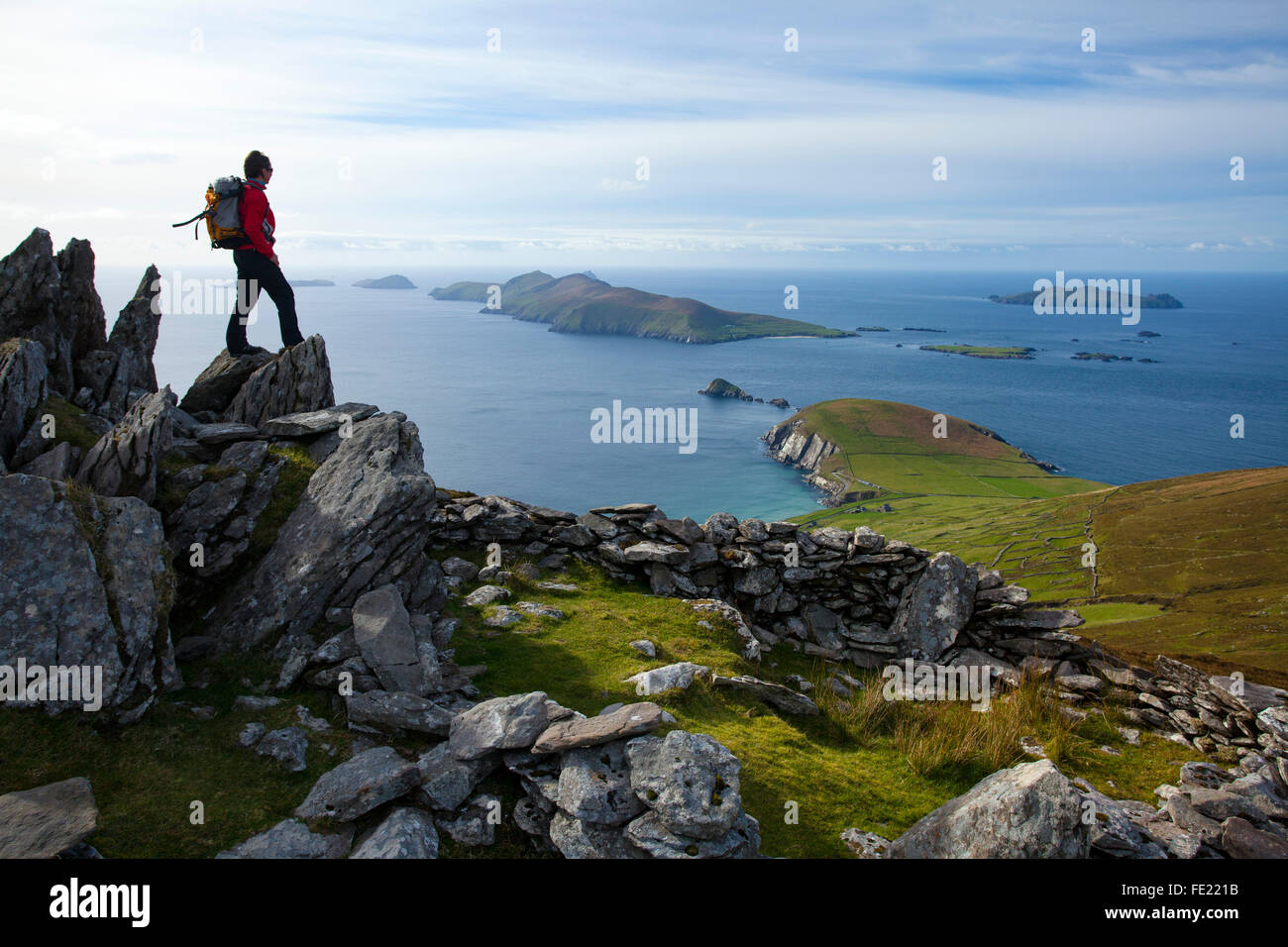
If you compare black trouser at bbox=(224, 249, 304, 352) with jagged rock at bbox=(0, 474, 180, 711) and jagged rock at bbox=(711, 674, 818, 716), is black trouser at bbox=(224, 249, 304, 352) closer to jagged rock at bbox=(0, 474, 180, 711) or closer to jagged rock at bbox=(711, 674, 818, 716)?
jagged rock at bbox=(0, 474, 180, 711)

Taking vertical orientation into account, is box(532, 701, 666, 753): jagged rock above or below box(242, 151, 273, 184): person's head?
below

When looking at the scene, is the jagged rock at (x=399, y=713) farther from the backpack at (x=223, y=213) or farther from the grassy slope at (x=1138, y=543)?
the grassy slope at (x=1138, y=543)

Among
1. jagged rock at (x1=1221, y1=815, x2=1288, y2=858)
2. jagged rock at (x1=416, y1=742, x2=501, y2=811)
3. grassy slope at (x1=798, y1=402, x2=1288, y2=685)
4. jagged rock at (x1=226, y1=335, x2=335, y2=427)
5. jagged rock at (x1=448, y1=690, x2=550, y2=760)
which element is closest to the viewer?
jagged rock at (x1=416, y1=742, x2=501, y2=811)

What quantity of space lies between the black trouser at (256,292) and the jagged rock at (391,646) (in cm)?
752

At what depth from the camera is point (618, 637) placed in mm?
15156

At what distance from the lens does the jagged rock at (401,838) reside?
26.9ft

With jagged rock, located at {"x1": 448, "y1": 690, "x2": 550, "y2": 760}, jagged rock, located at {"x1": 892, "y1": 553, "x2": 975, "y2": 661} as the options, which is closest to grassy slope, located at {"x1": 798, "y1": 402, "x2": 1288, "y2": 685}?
jagged rock, located at {"x1": 892, "y1": 553, "x2": 975, "y2": 661}

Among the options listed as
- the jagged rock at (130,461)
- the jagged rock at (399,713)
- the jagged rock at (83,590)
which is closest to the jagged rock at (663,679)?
the jagged rock at (399,713)

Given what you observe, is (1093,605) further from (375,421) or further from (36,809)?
(36,809)

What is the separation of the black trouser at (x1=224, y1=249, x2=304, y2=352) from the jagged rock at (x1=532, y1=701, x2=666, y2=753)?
11705 mm

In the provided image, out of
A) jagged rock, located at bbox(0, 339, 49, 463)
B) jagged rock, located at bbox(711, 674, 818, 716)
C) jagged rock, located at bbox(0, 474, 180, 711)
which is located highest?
jagged rock, located at bbox(0, 339, 49, 463)

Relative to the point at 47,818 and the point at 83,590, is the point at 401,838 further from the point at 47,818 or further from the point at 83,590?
the point at 83,590

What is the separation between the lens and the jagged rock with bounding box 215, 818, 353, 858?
8.29m

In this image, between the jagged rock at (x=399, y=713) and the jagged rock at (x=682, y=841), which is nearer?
the jagged rock at (x=682, y=841)
